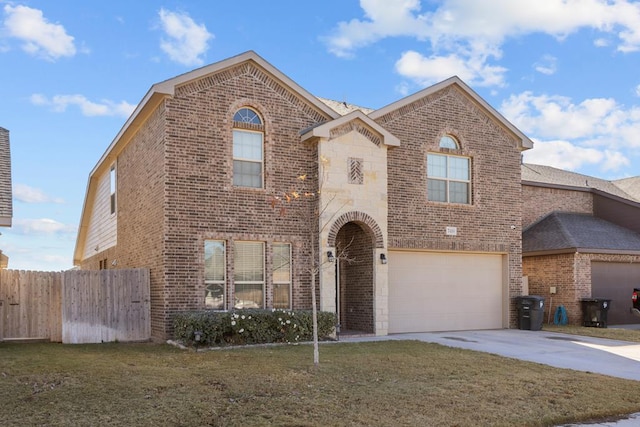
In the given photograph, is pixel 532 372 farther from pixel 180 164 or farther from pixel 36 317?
pixel 36 317

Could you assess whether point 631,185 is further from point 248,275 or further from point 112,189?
point 112,189

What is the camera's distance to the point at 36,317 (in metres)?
15.0

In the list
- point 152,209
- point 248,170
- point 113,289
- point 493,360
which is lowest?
point 493,360

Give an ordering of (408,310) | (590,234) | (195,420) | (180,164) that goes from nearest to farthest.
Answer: (195,420) → (180,164) → (408,310) → (590,234)

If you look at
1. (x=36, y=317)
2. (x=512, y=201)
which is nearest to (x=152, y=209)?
(x=36, y=317)

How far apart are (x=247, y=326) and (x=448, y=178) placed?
26.9 ft

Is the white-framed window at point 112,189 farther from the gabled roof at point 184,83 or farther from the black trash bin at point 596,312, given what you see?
the black trash bin at point 596,312

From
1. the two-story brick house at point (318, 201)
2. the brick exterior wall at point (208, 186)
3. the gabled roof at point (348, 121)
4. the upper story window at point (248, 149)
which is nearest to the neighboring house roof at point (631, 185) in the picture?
the two-story brick house at point (318, 201)

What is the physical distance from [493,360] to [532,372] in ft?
4.18

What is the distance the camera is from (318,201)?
15711 mm

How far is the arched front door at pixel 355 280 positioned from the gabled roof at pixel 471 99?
346 cm

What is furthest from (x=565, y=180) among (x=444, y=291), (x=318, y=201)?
(x=318, y=201)

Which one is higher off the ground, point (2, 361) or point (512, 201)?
point (512, 201)

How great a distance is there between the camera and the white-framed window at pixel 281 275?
15.6 m
